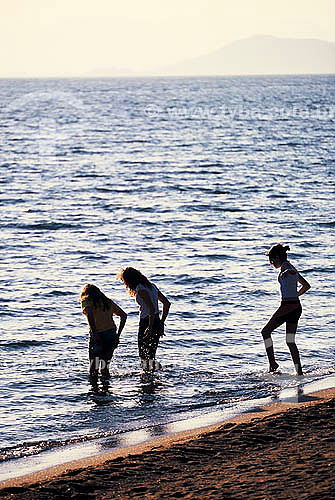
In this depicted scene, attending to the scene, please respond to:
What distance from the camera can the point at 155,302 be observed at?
38.5 ft

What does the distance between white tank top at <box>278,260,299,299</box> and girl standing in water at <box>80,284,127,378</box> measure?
82.4 inches

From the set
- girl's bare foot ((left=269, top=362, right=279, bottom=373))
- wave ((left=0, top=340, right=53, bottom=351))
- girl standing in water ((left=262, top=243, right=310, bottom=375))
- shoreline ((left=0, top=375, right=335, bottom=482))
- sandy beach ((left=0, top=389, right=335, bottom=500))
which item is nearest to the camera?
sandy beach ((left=0, top=389, right=335, bottom=500))

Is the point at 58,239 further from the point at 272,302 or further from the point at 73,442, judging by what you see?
the point at 73,442

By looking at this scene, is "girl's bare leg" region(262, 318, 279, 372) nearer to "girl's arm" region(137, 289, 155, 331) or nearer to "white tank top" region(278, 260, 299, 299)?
"white tank top" region(278, 260, 299, 299)

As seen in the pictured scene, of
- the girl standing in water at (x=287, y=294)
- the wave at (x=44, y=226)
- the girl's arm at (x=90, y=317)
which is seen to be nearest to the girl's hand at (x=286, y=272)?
the girl standing in water at (x=287, y=294)

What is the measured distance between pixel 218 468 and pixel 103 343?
3.94 m

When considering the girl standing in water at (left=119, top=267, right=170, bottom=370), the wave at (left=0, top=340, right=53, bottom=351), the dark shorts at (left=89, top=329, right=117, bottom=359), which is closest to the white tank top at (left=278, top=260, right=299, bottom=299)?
the girl standing in water at (left=119, top=267, right=170, bottom=370)

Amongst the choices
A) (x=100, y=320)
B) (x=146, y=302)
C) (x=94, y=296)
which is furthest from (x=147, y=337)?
(x=94, y=296)

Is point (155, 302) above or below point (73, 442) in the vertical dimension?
above

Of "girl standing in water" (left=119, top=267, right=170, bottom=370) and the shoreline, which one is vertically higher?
"girl standing in water" (left=119, top=267, right=170, bottom=370)

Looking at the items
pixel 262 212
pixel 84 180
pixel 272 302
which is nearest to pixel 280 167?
pixel 84 180

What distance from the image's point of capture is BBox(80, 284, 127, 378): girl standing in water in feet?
38.0

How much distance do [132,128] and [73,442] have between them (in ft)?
245

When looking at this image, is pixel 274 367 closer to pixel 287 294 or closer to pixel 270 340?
pixel 270 340
